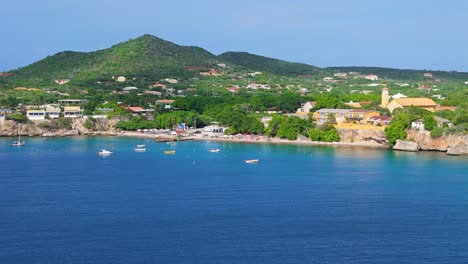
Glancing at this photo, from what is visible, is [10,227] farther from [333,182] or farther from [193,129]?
[193,129]

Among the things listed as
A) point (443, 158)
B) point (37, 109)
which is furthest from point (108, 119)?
point (443, 158)

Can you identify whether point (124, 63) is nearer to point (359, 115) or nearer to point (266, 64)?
point (266, 64)

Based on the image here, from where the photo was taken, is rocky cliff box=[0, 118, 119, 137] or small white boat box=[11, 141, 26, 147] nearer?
small white boat box=[11, 141, 26, 147]

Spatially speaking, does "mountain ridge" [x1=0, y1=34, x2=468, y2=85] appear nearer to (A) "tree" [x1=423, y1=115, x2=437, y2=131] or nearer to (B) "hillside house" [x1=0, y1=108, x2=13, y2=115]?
(B) "hillside house" [x1=0, y1=108, x2=13, y2=115]

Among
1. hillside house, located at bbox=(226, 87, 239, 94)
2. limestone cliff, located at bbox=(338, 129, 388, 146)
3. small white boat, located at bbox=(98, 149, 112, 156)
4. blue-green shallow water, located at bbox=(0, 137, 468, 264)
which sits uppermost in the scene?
hillside house, located at bbox=(226, 87, 239, 94)

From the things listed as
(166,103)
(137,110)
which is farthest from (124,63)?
(137,110)

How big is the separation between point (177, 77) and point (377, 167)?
Result: 46100 mm

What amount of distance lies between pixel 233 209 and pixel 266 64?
85455 mm

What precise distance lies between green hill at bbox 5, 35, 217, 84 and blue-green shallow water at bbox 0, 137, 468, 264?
132ft

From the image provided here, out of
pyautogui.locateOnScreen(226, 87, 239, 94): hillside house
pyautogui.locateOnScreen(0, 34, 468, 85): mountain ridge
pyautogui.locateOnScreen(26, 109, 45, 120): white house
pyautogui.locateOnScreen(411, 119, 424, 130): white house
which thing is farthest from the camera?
pyautogui.locateOnScreen(0, 34, 468, 85): mountain ridge

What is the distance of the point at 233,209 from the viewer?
2347cm

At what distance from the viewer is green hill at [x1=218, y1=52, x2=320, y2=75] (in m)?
103

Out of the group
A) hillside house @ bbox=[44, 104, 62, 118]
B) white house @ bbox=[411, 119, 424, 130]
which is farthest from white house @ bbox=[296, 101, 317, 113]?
hillside house @ bbox=[44, 104, 62, 118]

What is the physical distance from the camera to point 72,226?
2117 centimetres
